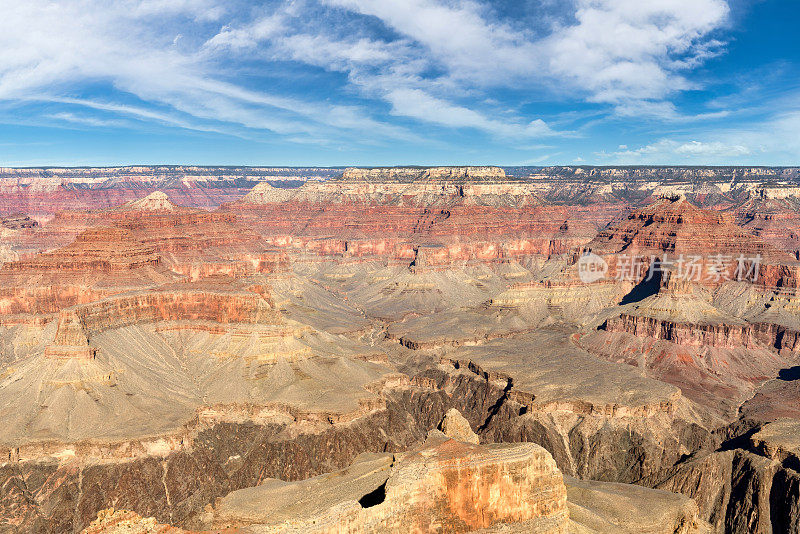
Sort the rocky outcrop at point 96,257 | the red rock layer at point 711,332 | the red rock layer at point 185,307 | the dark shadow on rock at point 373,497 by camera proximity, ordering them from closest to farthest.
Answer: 1. the dark shadow on rock at point 373,497
2. the red rock layer at point 185,307
3. the red rock layer at point 711,332
4. the rocky outcrop at point 96,257

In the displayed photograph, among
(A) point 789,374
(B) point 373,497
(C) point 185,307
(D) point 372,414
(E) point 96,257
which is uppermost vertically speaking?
(E) point 96,257

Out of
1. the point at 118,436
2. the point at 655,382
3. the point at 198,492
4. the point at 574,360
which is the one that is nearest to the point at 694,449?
the point at 655,382

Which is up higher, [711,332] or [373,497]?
[373,497]

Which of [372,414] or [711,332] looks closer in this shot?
[372,414]

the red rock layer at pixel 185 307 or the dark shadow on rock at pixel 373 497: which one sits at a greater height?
the red rock layer at pixel 185 307

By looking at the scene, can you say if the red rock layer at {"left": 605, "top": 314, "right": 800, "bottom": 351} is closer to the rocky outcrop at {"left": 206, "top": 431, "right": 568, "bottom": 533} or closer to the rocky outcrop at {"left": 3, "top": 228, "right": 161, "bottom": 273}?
the rocky outcrop at {"left": 206, "top": 431, "right": 568, "bottom": 533}

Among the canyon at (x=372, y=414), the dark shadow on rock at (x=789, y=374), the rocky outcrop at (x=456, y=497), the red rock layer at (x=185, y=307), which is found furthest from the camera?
the dark shadow on rock at (x=789, y=374)

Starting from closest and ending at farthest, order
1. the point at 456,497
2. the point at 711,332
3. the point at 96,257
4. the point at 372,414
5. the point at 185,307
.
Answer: the point at 456,497, the point at 372,414, the point at 185,307, the point at 711,332, the point at 96,257

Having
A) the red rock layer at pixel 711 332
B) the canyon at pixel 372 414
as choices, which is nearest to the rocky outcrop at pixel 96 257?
the canyon at pixel 372 414

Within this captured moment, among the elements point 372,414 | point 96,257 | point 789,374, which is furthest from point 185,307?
point 789,374

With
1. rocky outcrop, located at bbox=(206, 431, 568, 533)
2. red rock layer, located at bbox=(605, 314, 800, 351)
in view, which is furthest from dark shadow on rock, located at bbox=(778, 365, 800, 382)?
rocky outcrop, located at bbox=(206, 431, 568, 533)

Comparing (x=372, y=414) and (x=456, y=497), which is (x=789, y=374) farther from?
(x=456, y=497)

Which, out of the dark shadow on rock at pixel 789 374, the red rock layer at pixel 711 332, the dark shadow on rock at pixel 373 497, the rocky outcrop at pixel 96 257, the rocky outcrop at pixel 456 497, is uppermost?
the rocky outcrop at pixel 96 257

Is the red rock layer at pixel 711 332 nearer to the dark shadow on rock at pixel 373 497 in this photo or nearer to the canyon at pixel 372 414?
the canyon at pixel 372 414
